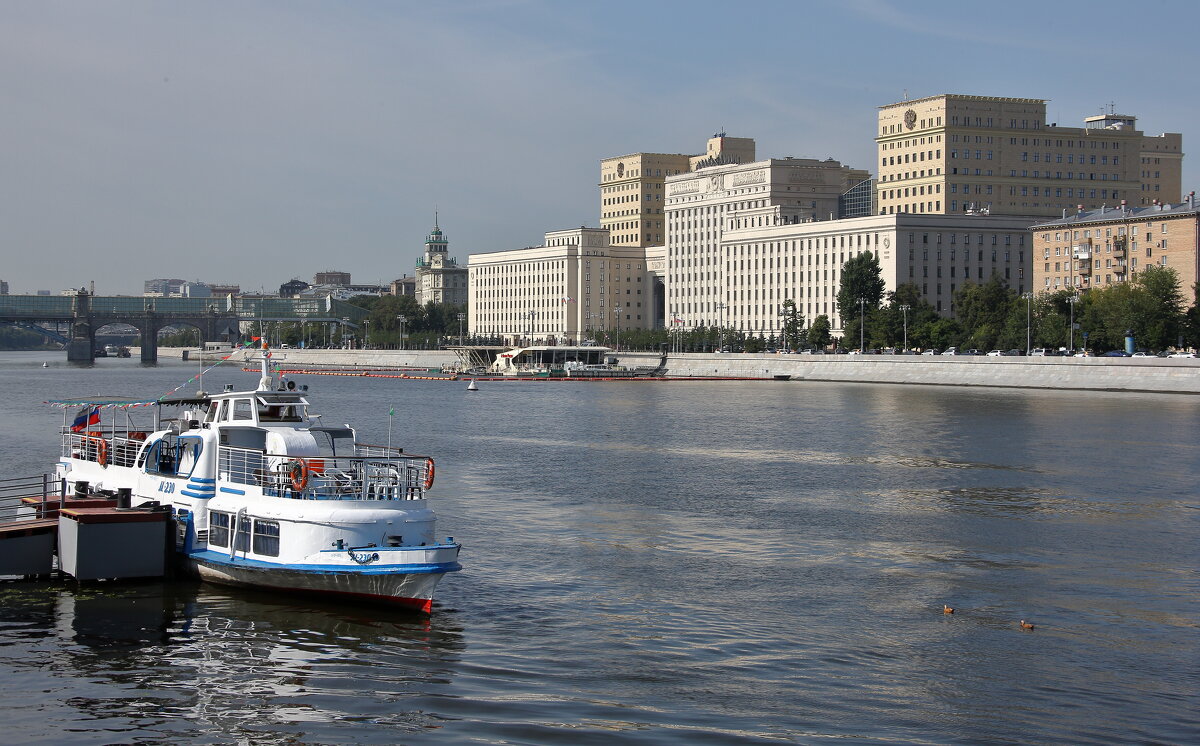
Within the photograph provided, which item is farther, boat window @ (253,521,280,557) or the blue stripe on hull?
boat window @ (253,521,280,557)

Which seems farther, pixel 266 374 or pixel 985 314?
pixel 985 314

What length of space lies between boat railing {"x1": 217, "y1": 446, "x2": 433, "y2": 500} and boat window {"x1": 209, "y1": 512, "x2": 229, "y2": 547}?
2.74 feet

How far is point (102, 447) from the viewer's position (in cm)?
3550

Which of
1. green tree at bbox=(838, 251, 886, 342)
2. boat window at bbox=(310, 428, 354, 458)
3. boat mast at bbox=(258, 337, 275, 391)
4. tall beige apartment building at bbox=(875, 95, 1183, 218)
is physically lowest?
boat window at bbox=(310, 428, 354, 458)

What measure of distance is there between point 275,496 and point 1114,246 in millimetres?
128799

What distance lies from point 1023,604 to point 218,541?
1814cm

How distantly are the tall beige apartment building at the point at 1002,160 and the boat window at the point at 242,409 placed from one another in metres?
159

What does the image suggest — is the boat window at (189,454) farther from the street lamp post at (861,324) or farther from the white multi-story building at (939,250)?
the white multi-story building at (939,250)

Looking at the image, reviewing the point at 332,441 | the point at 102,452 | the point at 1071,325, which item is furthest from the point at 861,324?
the point at 332,441

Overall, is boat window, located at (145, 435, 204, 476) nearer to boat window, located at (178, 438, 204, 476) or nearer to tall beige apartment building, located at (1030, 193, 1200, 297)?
boat window, located at (178, 438, 204, 476)

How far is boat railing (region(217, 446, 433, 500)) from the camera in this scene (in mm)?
29453

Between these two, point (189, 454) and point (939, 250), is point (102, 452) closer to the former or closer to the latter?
point (189, 454)

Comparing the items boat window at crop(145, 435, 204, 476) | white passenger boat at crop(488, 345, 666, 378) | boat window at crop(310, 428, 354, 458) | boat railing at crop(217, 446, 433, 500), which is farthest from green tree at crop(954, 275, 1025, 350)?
boat railing at crop(217, 446, 433, 500)

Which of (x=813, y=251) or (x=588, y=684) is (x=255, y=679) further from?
(x=813, y=251)
